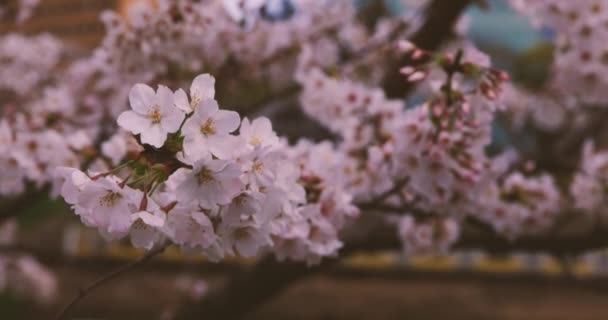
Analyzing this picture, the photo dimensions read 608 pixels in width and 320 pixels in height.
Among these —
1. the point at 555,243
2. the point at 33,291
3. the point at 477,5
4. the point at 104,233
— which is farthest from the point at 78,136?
the point at 33,291

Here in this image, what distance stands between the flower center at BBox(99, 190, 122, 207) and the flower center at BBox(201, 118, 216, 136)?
15cm

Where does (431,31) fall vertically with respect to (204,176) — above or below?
above

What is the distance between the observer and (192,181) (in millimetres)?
861

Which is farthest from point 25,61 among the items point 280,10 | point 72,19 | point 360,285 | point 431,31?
point 72,19

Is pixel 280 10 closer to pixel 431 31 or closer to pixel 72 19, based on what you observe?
pixel 431 31

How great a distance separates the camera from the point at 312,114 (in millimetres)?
2268

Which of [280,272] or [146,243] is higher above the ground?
[280,272]

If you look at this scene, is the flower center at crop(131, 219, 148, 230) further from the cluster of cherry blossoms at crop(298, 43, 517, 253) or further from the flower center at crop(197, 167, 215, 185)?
the cluster of cherry blossoms at crop(298, 43, 517, 253)

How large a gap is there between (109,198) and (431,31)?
157cm

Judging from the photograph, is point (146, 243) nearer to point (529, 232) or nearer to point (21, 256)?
point (529, 232)

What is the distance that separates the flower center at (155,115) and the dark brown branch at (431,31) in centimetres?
138

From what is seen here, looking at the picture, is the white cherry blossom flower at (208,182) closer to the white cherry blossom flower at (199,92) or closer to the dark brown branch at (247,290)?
the white cherry blossom flower at (199,92)

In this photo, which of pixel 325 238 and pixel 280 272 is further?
pixel 280 272

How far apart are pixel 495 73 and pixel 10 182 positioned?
1310 mm
